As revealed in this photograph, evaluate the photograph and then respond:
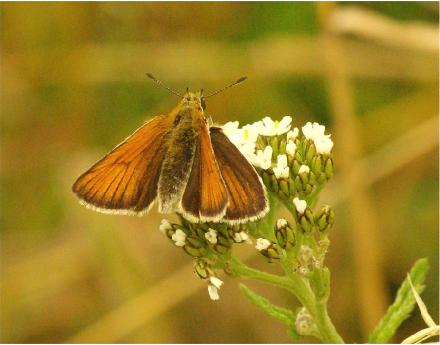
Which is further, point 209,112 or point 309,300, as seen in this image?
point 209,112

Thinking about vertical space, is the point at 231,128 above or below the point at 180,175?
above

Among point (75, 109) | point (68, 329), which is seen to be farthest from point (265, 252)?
point (75, 109)

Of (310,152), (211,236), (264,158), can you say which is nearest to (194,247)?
(211,236)

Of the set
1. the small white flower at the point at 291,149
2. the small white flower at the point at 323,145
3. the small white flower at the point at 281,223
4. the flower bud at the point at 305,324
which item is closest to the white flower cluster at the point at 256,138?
the small white flower at the point at 291,149

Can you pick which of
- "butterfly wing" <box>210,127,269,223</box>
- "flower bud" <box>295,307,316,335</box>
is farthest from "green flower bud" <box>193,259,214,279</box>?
"flower bud" <box>295,307,316,335</box>

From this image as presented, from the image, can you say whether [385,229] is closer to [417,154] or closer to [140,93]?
[417,154]

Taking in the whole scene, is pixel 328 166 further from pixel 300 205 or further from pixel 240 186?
pixel 240 186

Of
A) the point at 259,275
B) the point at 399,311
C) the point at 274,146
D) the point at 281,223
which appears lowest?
the point at 399,311
